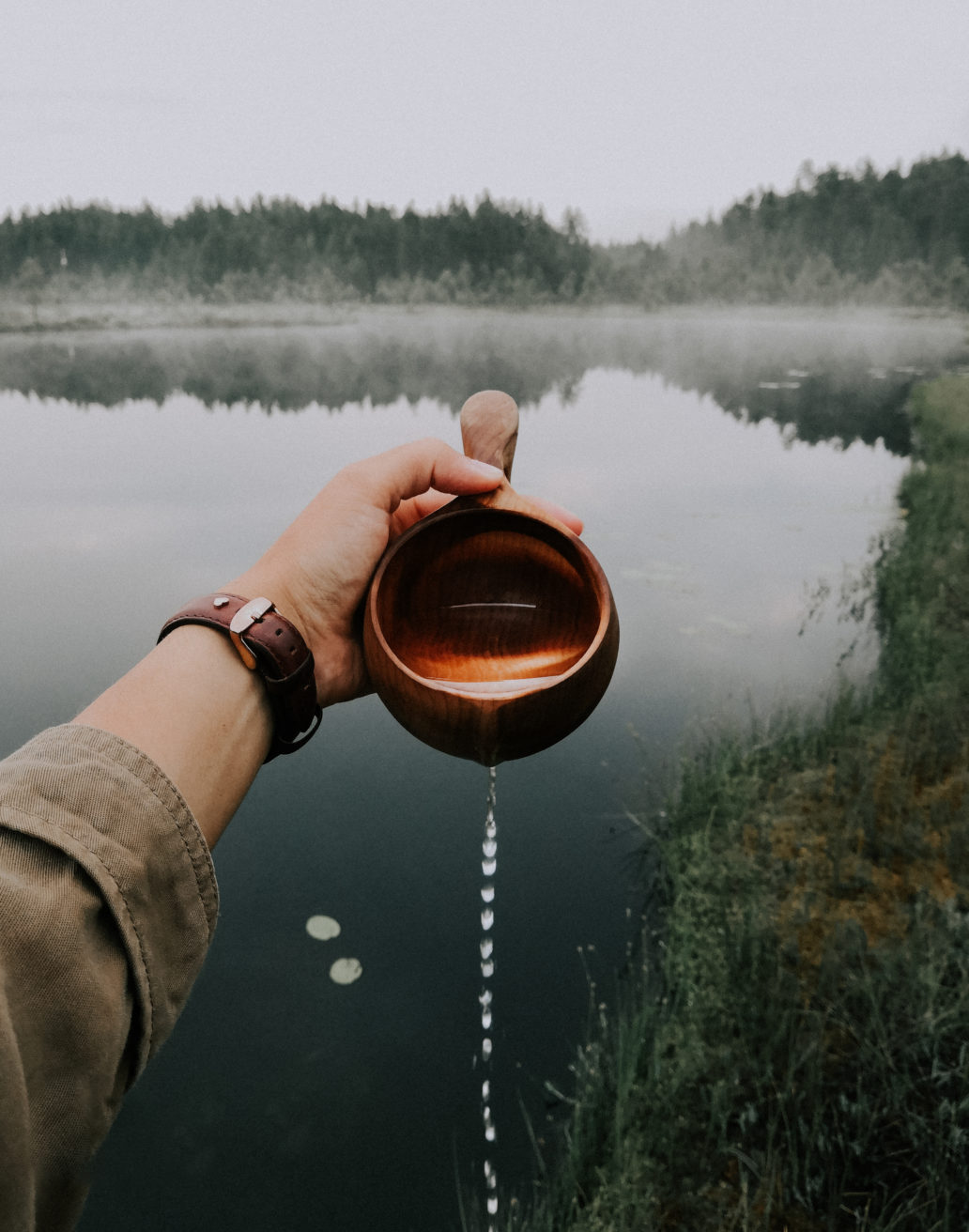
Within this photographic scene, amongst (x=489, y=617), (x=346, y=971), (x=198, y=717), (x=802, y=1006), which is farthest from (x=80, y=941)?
(x=346, y=971)

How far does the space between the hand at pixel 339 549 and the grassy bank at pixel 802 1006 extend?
2.73 feet

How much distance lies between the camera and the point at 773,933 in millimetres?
1546

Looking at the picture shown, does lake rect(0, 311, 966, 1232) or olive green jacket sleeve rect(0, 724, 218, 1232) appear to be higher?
olive green jacket sleeve rect(0, 724, 218, 1232)

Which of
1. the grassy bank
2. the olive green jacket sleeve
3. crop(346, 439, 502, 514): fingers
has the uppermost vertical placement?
crop(346, 439, 502, 514): fingers

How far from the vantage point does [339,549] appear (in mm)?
819

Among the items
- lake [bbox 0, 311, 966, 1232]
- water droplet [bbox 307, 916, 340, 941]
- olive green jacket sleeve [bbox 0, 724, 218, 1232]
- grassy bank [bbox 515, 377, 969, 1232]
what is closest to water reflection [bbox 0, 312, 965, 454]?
lake [bbox 0, 311, 966, 1232]

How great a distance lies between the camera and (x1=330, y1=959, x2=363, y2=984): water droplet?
2.00 metres

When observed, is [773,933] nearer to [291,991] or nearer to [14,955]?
[291,991]

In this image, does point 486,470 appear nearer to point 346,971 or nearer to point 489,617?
point 489,617

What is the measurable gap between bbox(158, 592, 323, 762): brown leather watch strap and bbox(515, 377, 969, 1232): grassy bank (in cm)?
84

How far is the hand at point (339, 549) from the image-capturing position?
0.81 meters

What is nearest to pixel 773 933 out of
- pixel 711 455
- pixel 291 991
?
pixel 291 991

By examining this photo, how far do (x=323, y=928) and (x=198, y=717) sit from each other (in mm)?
1690

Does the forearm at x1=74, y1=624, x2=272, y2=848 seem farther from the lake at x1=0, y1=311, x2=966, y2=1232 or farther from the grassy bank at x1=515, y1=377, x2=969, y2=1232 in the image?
the lake at x1=0, y1=311, x2=966, y2=1232
